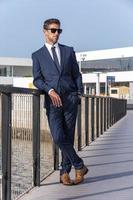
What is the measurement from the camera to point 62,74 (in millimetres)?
7074

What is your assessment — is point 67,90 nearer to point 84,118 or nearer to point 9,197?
point 9,197

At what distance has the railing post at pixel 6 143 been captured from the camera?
19.6 feet

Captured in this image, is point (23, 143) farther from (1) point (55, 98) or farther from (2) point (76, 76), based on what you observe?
A: (2) point (76, 76)

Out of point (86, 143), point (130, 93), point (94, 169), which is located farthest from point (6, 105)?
point (130, 93)

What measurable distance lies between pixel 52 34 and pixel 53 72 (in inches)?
17.3

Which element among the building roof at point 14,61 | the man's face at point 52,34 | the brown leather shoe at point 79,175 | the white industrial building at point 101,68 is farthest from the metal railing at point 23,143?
the building roof at point 14,61

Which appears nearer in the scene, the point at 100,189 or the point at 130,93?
the point at 100,189

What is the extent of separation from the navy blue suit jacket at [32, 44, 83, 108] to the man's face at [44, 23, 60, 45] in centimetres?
11

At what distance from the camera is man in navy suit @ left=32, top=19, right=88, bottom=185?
7.02 metres

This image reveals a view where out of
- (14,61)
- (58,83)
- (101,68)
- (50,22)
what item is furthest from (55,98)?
(101,68)

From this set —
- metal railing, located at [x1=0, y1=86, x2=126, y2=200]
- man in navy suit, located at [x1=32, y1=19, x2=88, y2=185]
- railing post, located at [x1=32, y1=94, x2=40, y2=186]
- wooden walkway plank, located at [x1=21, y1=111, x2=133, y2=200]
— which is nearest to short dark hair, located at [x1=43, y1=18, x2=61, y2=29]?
man in navy suit, located at [x1=32, y1=19, x2=88, y2=185]

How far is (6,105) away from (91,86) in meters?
86.9

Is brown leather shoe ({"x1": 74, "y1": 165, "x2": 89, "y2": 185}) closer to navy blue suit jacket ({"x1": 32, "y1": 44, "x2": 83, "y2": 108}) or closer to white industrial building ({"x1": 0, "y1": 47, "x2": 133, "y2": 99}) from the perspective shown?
navy blue suit jacket ({"x1": 32, "y1": 44, "x2": 83, "y2": 108})

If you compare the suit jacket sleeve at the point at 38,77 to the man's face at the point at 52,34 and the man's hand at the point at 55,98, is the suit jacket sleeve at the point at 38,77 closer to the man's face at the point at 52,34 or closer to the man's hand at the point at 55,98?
the man's hand at the point at 55,98
